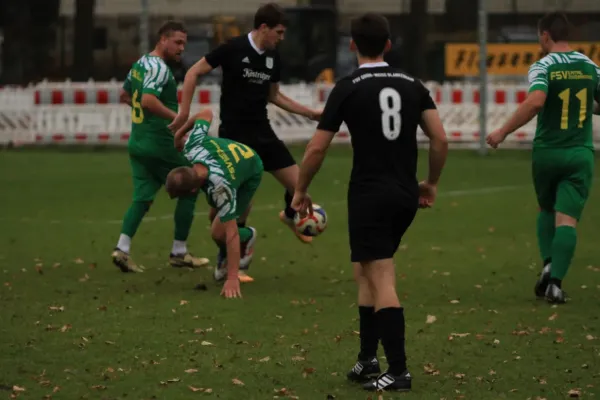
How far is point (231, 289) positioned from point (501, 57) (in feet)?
64.6

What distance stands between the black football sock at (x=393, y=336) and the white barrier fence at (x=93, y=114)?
2028cm

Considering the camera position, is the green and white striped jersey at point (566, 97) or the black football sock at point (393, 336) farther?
the green and white striped jersey at point (566, 97)

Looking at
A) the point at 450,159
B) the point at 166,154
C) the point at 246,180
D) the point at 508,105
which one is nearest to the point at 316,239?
the point at 166,154

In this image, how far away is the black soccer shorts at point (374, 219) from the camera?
7750 mm

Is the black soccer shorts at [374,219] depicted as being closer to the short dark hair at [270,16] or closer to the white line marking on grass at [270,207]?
the short dark hair at [270,16]

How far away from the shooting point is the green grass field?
8.10 meters

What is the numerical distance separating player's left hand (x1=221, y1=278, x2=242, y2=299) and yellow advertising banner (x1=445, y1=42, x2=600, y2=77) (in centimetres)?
1919

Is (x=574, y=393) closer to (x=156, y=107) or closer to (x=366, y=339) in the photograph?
(x=366, y=339)

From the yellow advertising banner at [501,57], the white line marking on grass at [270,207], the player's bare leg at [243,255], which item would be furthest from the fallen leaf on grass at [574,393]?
Answer: the yellow advertising banner at [501,57]

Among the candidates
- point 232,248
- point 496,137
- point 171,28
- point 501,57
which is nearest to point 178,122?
point 171,28

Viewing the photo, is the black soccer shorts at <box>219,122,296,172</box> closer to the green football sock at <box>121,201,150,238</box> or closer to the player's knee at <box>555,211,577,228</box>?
the green football sock at <box>121,201,150,238</box>

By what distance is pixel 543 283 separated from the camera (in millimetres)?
11109

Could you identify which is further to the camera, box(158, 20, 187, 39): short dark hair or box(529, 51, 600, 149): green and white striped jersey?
box(158, 20, 187, 39): short dark hair

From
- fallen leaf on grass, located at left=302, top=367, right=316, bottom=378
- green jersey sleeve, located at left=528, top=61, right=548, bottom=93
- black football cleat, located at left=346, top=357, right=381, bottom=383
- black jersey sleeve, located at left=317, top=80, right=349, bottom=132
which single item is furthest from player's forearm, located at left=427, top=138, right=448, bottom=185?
green jersey sleeve, located at left=528, top=61, right=548, bottom=93
